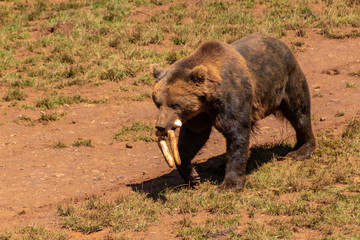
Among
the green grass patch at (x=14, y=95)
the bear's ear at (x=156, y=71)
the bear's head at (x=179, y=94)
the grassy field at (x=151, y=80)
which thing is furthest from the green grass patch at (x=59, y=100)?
the bear's head at (x=179, y=94)

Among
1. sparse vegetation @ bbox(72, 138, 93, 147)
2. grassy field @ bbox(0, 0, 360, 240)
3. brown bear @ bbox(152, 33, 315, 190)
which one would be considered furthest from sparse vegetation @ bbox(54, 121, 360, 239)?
sparse vegetation @ bbox(72, 138, 93, 147)

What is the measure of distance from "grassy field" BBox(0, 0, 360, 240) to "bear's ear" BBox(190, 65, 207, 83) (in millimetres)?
Result: 1313

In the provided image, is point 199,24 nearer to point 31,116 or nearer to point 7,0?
point 31,116

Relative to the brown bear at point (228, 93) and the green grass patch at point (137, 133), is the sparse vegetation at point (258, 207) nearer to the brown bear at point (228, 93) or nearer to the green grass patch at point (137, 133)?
the brown bear at point (228, 93)

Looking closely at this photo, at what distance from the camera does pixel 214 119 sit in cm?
636

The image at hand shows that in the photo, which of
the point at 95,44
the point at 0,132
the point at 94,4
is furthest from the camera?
the point at 94,4

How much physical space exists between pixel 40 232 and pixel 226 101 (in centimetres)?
248

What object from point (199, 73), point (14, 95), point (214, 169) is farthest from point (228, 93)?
point (14, 95)

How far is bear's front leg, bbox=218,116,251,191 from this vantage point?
→ 6.38 m

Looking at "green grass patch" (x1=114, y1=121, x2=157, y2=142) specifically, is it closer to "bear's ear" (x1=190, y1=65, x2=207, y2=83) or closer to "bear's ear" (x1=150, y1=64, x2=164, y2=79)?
"bear's ear" (x1=150, y1=64, x2=164, y2=79)

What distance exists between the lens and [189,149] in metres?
6.79

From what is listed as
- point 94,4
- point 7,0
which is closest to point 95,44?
point 94,4

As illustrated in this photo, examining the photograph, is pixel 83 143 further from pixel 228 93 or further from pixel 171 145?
pixel 228 93

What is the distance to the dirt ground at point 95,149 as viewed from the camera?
264 inches
